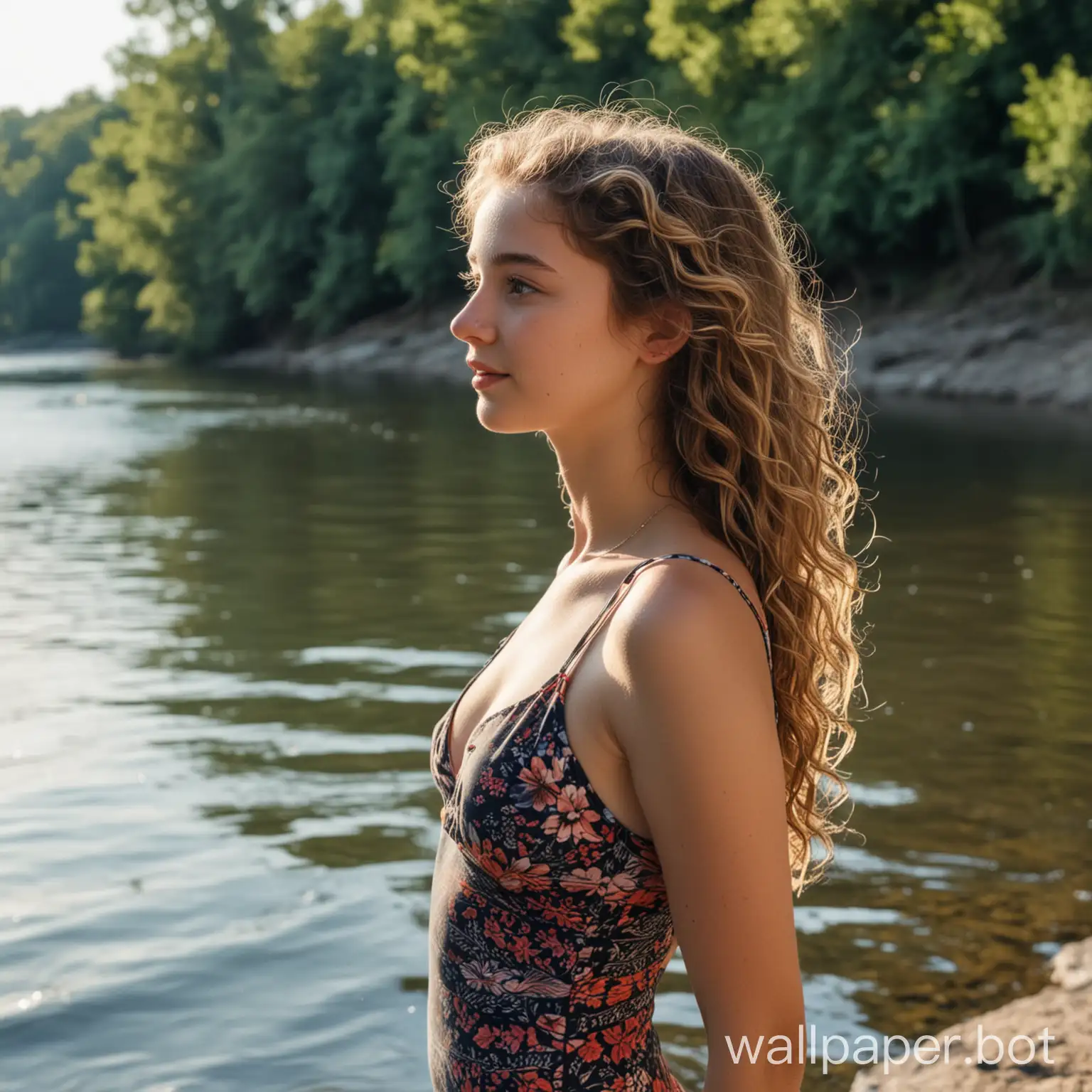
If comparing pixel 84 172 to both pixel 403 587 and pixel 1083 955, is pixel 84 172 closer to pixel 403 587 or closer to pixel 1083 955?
pixel 403 587

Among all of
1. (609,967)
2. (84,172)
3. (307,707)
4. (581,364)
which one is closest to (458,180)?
(581,364)

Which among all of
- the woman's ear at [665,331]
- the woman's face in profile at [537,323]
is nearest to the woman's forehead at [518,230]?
the woman's face in profile at [537,323]

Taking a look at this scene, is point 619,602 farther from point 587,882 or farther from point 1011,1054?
point 1011,1054

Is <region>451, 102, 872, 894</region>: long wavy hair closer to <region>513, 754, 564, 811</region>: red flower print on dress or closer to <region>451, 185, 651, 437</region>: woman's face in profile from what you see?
<region>451, 185, 651, 437</region>: woman's face in profile

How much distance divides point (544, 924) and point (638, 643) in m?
0.40

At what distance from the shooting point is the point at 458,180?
3.26 meters

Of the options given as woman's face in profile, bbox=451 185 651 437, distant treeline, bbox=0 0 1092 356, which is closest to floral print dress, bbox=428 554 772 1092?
woman's face in profile, bbox=451 185 651 437

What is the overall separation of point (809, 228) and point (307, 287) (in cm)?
2665

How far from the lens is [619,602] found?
1860 mm

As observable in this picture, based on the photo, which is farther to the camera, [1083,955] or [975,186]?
[975,186]

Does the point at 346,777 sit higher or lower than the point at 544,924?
lower

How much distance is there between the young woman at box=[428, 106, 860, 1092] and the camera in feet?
5.80

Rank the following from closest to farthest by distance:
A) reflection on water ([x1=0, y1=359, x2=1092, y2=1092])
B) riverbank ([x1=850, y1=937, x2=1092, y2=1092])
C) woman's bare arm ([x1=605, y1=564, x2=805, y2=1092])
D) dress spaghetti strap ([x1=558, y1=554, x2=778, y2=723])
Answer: woman's bare arm ([x1=605, y1=564, x2=805, y2=1092]), dress spaghetti strap ([x1=558, y1=554, x2=778, y2=723]), riverbank ([x1=850, y1=937, x2=1092, y2=1092]), reflection on water ([x1=0, y1=359, x2=1092, y2=1092])

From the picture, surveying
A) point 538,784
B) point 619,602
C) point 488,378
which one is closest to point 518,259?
point 488,378
